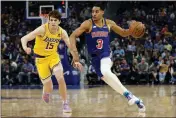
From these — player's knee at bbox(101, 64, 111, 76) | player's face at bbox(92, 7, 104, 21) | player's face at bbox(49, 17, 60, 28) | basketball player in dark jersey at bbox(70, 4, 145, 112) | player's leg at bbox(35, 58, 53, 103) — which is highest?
player's face at bbox(92, 7, 104, 21)

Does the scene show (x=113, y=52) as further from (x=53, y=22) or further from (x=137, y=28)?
(x=137, y=28)

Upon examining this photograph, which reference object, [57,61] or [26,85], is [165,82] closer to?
[26,85]

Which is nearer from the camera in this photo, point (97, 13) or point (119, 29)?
point (97, 13)

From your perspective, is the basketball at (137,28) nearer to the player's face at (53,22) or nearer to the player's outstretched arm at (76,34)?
the player's outstretched arm at (76,34)

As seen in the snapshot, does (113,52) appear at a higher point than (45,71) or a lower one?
lower

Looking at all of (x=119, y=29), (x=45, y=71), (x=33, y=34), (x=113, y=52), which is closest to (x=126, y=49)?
(x=113, y=52)

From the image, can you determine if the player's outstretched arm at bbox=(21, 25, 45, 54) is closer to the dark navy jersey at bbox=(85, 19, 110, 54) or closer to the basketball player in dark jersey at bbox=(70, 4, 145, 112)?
the basketball player in dark jersey at bbox=(70, 4, 145, 112)

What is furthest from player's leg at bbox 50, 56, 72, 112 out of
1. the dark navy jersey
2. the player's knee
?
the player's knee

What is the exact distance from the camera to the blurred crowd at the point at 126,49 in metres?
19.0

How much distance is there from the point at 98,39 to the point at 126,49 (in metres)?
13.2

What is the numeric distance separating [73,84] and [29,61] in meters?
2.23

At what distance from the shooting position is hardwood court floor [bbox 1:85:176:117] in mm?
Result: 10242

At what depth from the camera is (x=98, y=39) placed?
24.9 feet

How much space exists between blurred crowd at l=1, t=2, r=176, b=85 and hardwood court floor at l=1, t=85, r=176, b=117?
2826 millimetres
